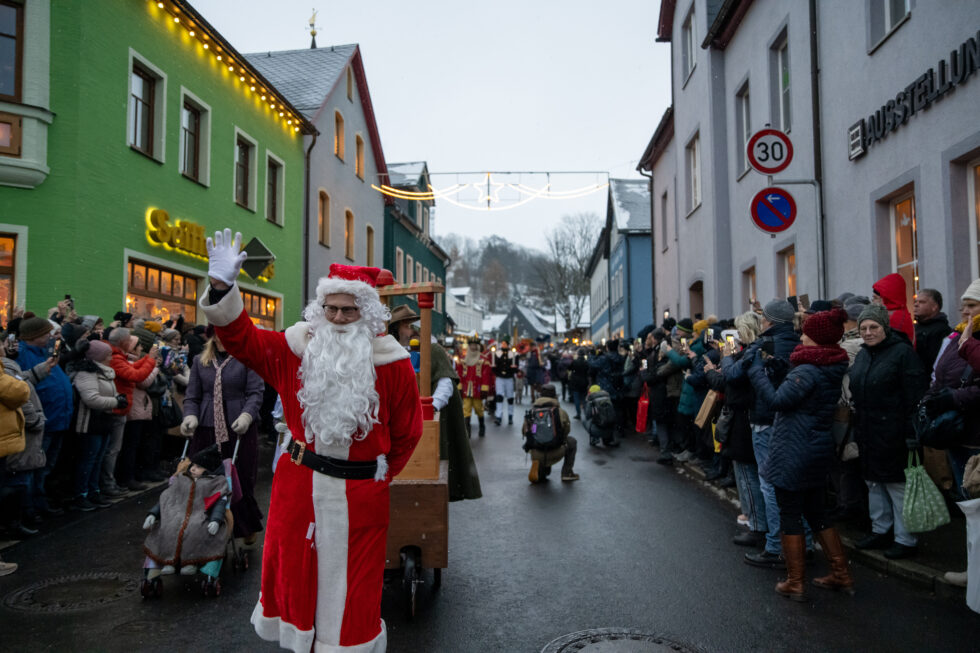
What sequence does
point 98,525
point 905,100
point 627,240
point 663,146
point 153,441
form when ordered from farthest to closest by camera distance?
point 627,240 < point 663,146 < point 153,441 < point 905,100 < point 98,525

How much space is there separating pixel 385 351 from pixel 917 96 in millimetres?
7109

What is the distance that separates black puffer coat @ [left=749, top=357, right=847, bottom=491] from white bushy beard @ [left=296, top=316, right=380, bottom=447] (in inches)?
118

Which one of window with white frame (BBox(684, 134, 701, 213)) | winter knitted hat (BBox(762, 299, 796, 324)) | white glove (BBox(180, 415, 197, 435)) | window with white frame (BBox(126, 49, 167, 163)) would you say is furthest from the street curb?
window with white frame (BBox(684, 134, 701, 213))

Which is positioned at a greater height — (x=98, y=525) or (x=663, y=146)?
(x=663, y=146)

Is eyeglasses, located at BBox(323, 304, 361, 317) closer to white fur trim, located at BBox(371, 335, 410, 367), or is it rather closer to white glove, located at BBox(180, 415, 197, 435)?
white fur trim, located at BBox(371, 335, 410, 367)

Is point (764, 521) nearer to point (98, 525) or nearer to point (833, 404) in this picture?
point (833, 404)

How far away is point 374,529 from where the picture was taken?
10.4 feet

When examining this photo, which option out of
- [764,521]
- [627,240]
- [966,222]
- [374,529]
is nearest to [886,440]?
[764,521]

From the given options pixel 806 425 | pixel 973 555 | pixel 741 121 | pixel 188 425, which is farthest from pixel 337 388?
pixel 741 121

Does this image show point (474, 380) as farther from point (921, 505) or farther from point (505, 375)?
point (921, 505)

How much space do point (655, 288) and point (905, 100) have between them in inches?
586

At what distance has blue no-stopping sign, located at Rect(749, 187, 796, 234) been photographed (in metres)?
8.86

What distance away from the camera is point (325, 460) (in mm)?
3139

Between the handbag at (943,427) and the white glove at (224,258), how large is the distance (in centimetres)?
456
